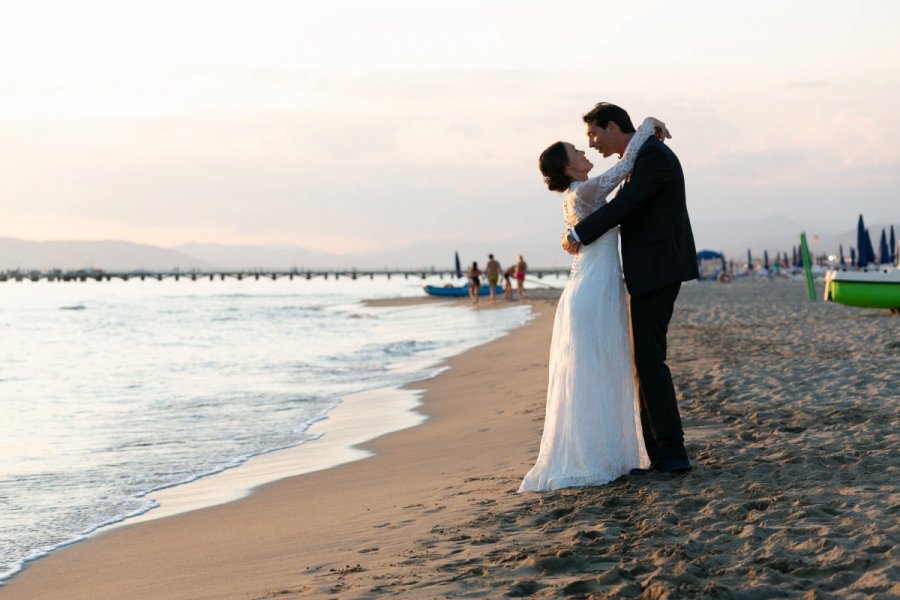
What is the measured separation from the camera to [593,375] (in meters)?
5.06

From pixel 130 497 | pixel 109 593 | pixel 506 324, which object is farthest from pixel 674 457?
pixel 506 324

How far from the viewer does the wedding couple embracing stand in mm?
4949

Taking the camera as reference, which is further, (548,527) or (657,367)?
(657,367)

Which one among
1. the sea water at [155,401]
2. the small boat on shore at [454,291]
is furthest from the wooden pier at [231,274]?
the sea water at [155,401]

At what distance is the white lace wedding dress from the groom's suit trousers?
3.6 inches

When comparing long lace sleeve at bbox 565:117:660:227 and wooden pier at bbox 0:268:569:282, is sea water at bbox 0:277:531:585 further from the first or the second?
wooden pier at bbox 0:268:569:282

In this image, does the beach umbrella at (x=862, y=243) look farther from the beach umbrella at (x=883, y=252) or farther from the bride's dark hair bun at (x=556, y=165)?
the bride's dark hair bun at (x=556, y=165)

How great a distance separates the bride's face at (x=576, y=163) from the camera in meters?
5.20

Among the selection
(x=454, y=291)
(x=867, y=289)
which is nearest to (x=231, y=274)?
(x=454, y=291)

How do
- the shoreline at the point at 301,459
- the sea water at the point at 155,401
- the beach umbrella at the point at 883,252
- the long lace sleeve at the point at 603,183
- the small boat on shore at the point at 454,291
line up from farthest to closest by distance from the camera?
the beach umbrella at the point at 883,252 → the small boat on shore at the point at 454,291 → the sea water at the point at 155,401 → the shoreline at the point at 301,459 → the long lace sleeve at the point at 603,183

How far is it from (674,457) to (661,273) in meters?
0.96

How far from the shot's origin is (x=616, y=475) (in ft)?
16.4

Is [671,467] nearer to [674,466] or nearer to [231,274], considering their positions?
[674,466]

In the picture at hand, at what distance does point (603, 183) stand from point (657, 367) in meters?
1.00
